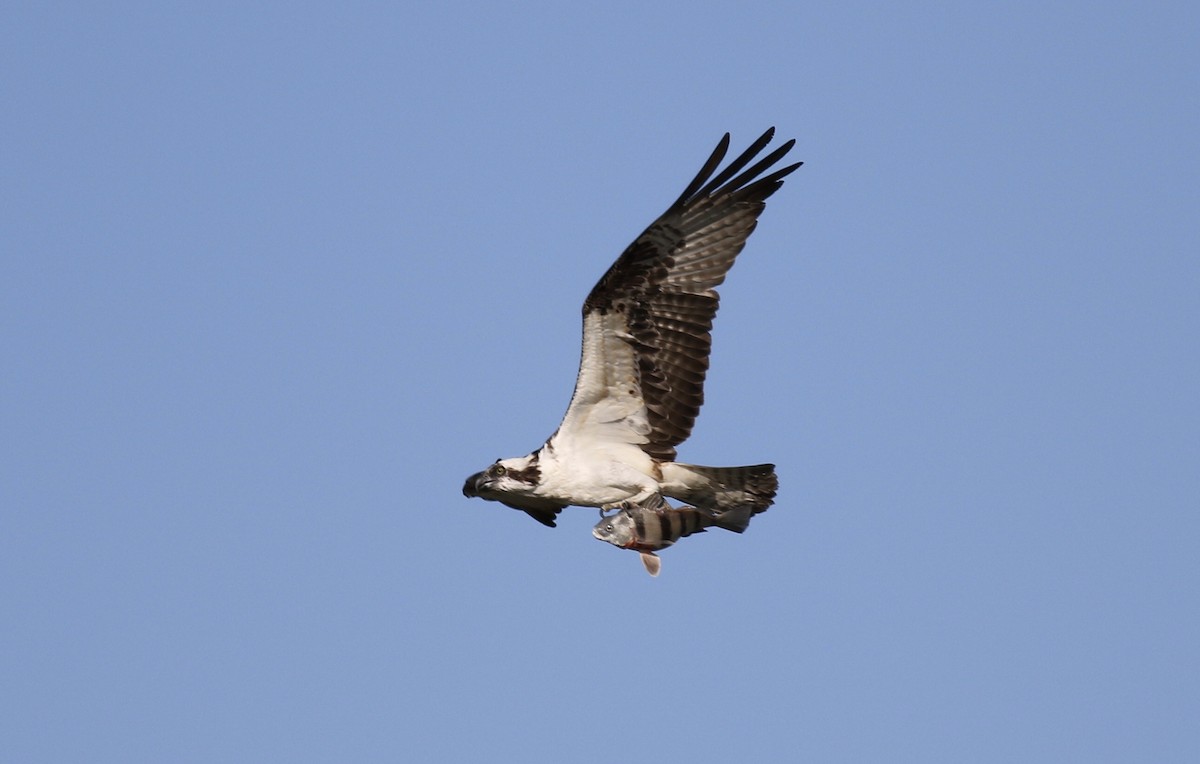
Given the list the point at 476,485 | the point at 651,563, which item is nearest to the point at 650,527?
the point at 651,563

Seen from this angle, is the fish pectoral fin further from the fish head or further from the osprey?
the osprey

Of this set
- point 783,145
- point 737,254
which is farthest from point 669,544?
point 783,145

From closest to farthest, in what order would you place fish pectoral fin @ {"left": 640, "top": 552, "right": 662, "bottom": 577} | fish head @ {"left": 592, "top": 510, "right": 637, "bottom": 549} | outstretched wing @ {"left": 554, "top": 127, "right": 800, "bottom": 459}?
fish head @ {"left": 592, "top": 510, "right": 637, "bottom": 549} → fish pectoral fin @ {"left": 640, "top": 552, "right": 662, "bottom": 577} → outstretched wing @ {"left": 554, "top": 127, "right": 800, "bottom": 459}

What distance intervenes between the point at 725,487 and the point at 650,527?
0.80 meters

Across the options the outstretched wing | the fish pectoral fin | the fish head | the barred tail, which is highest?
the outstretched wing

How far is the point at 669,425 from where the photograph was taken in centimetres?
930

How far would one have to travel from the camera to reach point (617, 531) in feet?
28.0

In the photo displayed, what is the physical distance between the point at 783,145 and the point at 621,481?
2604 millimetres

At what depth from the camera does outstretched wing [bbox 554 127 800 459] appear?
357 inches

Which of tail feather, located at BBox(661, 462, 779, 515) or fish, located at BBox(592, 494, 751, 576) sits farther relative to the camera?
tail feather, located at BBox(661, 462, 779, 515)

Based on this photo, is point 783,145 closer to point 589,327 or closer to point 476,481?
point 589,327

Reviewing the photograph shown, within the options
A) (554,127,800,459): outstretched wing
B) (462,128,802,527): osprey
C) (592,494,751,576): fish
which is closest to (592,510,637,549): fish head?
(592,494,751,576): fish

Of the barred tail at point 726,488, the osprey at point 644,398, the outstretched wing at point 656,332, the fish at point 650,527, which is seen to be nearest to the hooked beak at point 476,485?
the osprey at point 644,398

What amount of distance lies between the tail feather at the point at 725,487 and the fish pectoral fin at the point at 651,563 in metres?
0.60
